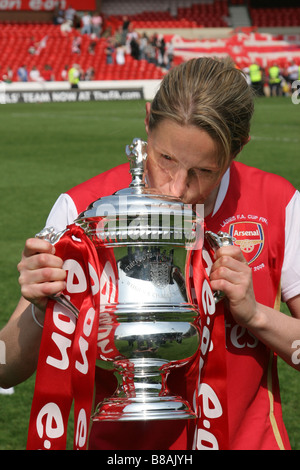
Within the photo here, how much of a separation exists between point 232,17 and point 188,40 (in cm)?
431

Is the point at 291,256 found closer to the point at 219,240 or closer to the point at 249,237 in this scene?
the point at 249,237

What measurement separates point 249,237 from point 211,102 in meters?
0.34

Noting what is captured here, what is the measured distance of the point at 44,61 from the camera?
2866 centimetres

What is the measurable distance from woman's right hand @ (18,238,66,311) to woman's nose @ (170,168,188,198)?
262mm

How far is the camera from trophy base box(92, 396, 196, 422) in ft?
3.64

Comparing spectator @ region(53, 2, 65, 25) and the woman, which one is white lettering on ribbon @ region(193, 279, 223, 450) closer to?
the woman

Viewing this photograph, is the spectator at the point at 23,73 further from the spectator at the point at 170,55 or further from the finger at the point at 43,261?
Result: the finger at the point at 43,261

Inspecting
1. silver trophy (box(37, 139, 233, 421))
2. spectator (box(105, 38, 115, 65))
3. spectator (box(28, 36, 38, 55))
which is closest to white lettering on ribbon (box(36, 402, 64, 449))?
silver trophy (box(37, 139, 233, 421))

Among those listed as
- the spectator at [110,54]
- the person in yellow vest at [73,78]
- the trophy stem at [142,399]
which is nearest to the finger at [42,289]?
the trophy stem at [142,399]

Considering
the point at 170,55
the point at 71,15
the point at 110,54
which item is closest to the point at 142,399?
the point at 110,54

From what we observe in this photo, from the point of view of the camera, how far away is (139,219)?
113 cm

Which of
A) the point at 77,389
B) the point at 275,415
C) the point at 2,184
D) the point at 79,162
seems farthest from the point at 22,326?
the point at 79,162

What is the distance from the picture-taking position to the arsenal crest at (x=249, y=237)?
158 cm

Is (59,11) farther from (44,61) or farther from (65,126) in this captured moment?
(65,126)
